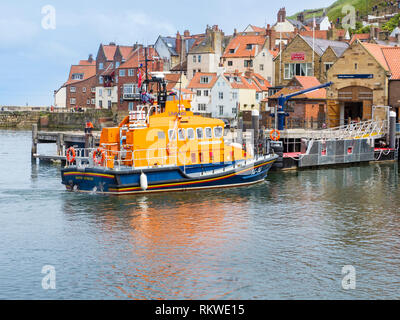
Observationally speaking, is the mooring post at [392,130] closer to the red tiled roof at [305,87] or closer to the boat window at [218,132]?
the red tiled roof at [305,87]

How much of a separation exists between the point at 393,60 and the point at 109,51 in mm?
66844

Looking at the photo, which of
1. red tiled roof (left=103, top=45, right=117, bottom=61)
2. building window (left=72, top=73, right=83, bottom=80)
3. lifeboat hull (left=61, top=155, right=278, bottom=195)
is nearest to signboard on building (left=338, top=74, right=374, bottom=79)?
lifeboat hull (left=61, top=155, right=278, bottom=195)

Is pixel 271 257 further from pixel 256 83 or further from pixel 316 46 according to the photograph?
pixel 256 83

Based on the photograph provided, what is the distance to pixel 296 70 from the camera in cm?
7325

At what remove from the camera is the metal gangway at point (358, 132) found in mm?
48469

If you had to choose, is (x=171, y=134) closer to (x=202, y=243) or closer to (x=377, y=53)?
(x=202, y=243)

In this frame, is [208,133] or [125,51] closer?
[208,133]

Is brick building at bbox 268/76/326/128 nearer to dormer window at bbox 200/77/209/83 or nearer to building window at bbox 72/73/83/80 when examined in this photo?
dormer window at bbox 200/77/209/83

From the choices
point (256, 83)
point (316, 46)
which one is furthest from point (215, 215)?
point (256, 83)

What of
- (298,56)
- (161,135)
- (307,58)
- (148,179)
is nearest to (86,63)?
(298,56)

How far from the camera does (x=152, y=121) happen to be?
31703mm

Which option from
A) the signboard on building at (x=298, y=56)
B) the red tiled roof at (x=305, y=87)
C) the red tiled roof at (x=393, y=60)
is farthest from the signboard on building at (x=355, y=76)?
the signboard on building at (x=298, y=56)

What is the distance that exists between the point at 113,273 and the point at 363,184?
75.0ft

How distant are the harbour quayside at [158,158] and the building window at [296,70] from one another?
40456mm
